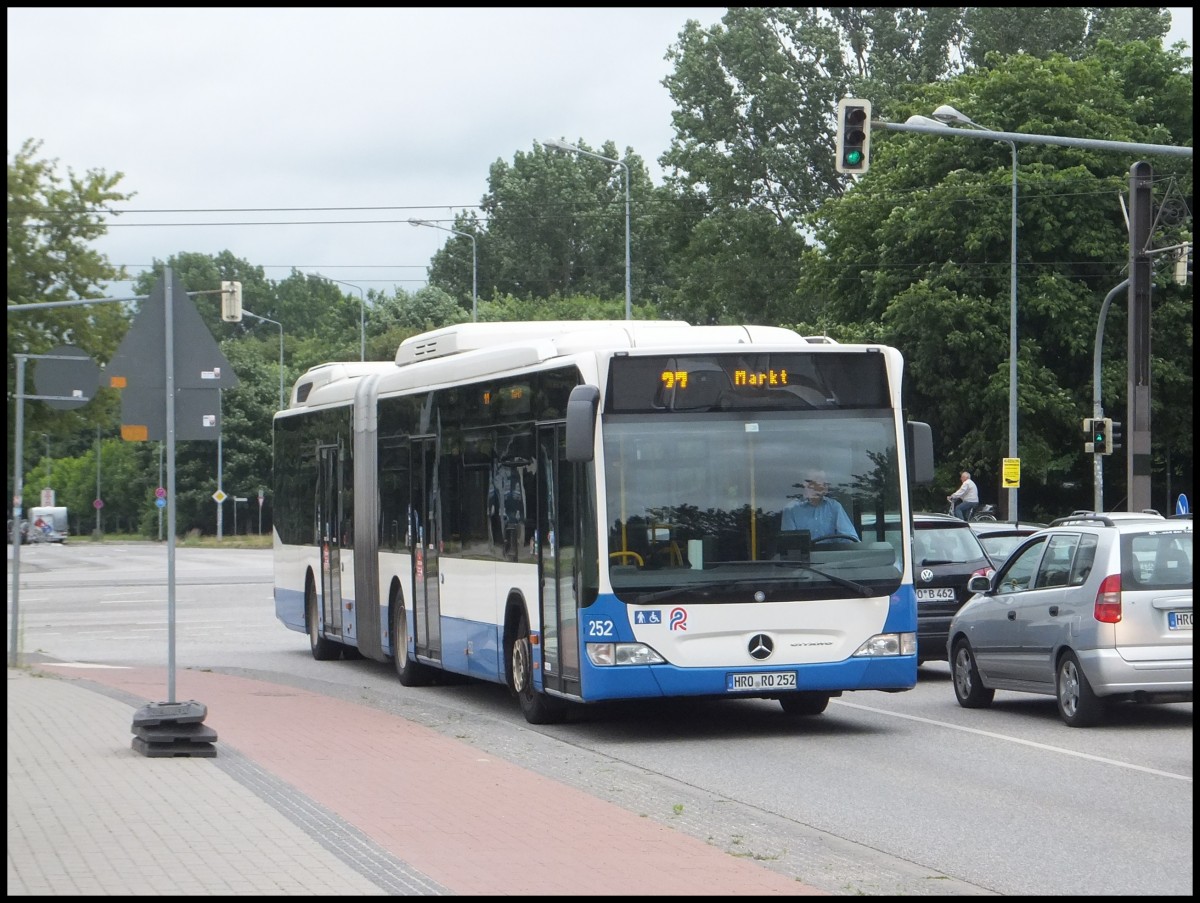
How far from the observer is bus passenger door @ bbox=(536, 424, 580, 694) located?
560 inches

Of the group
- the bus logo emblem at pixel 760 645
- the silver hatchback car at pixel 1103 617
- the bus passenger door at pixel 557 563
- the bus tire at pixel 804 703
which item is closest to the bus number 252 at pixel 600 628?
the bus passenger door at pixel 557 563

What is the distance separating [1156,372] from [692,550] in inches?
1410

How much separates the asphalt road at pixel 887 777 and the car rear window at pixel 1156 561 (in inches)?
43.3

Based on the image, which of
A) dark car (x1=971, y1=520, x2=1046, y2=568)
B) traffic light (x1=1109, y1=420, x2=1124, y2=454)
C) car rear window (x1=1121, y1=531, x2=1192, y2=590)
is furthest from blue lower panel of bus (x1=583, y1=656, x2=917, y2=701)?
traffic light (x1=1109, y1=420, x2=1124, y2=454)

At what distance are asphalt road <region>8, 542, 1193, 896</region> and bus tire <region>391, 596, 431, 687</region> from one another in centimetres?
21

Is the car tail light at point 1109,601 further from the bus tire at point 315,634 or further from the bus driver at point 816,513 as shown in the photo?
the bus tire at point 315,634

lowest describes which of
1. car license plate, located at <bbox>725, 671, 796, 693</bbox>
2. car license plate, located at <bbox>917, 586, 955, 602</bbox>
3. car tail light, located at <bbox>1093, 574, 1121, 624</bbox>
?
car license plate, located at <bbox>725, 671, 796, 693</bbox>

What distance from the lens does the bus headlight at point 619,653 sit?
13.8 metres

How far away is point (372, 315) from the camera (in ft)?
318

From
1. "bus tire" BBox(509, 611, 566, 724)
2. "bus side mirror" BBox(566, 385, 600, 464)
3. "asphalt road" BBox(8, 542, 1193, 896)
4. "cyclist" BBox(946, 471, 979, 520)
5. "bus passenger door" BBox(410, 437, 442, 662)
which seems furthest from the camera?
"cyclist" BBox(946, 471, 979, 520)

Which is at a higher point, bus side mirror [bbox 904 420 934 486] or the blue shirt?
bus side mirror [bbox 904 420 934 486]

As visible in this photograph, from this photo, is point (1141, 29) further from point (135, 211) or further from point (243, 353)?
point (243, 353)

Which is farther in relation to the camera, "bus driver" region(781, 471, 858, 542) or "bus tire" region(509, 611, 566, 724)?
"bus tire" region(509, 611, 566, 724)

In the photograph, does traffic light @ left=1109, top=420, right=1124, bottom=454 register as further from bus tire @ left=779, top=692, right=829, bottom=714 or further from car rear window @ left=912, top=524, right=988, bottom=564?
bus tire @ left=779, top=692, right=829, bottom=714
